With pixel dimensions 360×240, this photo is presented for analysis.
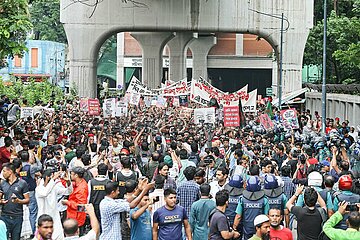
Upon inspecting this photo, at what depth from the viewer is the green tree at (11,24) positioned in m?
17.8

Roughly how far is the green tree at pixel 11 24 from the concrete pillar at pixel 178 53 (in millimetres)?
49450

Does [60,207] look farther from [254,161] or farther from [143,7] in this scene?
[143,7]

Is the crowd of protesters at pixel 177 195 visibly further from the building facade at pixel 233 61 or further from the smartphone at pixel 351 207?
the building facade at pixel 233 61

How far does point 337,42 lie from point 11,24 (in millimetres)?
25986

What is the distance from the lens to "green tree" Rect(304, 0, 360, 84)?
1572 inches

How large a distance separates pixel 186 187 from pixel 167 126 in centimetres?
1183

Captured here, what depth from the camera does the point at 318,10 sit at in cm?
5150

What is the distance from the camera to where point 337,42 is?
135 feet

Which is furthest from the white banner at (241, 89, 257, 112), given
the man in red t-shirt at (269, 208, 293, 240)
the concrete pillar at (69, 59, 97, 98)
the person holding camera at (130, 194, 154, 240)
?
the man in red t-shirt at (269, 208, 293, 240)

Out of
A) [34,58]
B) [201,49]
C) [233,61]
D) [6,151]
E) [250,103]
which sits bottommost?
[6,151]

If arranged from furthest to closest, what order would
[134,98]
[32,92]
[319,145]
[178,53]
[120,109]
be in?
1. [178,53]
2. [32,92]
3. [134,98]
4. [120,109]
5. [319,145]

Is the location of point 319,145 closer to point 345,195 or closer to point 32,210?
point 32,210

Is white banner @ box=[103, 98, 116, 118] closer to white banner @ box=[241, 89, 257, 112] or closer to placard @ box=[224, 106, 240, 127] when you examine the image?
placard @ box=[224, 106, 240, 127]

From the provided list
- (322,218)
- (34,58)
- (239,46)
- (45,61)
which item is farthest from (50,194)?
(45,61)
